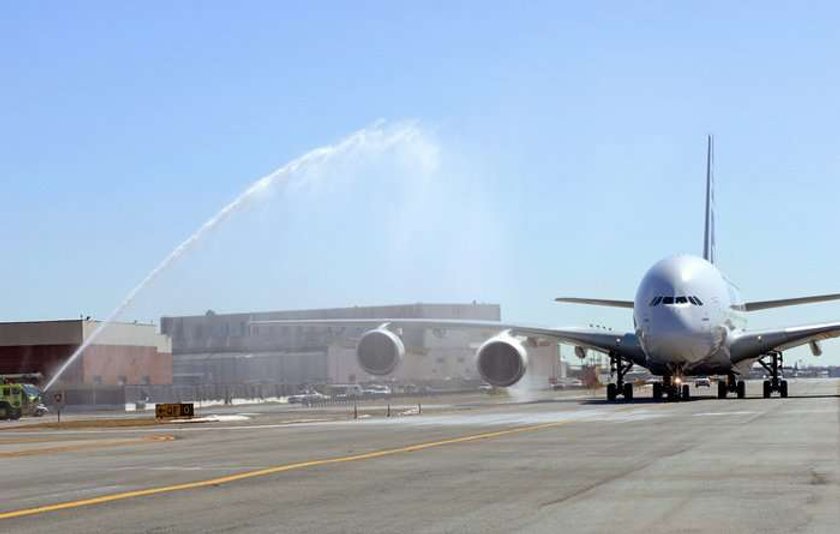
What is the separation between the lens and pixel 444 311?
125 meters

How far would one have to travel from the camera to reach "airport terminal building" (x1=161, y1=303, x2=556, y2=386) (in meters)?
99.1

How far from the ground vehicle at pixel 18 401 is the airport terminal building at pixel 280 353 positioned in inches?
1167

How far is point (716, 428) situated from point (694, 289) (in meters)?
24.7

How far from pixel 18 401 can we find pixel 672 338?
3271cm

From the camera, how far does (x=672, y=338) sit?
2077 inches

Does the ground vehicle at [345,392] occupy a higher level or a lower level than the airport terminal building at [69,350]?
lower

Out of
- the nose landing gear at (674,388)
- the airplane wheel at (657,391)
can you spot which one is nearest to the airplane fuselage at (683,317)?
the nose landing gear at (674,388)

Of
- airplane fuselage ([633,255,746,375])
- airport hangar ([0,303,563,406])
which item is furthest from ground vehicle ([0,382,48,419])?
airplane fuselage ([633,255,746,375])

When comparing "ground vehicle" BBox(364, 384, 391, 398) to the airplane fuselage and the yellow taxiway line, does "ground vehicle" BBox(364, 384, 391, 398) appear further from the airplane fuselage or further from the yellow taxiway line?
the yellow taxiway line

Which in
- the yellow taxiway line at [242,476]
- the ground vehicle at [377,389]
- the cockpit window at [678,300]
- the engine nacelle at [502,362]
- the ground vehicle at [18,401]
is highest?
the cockpit window at [678,300]

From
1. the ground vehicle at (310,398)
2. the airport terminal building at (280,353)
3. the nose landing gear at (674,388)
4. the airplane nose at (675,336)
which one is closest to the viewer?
the airplane nose at (675,336)

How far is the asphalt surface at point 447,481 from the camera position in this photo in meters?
13.1

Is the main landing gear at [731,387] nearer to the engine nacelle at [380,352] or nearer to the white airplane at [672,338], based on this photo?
the white airplane at [672,338]

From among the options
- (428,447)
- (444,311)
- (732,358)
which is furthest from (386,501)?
(444,311)
